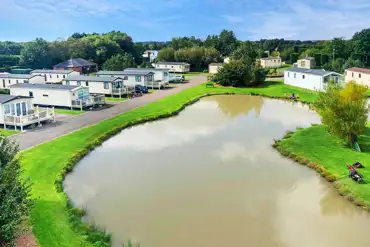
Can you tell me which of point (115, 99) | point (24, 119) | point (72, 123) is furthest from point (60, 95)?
point (24, 119)

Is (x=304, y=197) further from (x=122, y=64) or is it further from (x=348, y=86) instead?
(x=122, y=64)

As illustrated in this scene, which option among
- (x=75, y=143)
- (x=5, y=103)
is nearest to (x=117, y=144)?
(x=75, y=143)

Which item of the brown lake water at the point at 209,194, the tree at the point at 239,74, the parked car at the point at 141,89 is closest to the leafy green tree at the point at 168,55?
the tree at the point at 239,74

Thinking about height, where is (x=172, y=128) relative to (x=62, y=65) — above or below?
below

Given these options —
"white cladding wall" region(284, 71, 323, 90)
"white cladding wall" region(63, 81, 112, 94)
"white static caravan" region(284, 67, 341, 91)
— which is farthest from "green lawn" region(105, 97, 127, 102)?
"white cladding wall" region(284, 71, 323, 90)

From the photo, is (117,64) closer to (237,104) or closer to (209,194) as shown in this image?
(237,104)

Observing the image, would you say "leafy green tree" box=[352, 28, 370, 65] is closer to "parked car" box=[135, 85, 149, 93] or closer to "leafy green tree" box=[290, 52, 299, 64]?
"leafy green tree" box=[290, 52, 299, 64]
